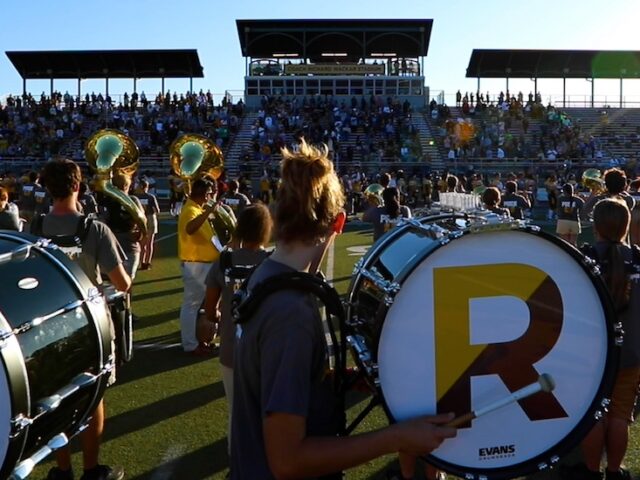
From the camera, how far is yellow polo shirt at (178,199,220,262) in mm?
5895

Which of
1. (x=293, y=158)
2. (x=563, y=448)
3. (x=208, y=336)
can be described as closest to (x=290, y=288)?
(x=293, y=158)

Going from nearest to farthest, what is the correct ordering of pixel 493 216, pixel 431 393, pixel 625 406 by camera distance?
pixel 431 393 < pixel 493 216 < pixel 625 406

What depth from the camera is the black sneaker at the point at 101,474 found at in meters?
3.55

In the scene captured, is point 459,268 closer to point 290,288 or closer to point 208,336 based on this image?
point 290,288

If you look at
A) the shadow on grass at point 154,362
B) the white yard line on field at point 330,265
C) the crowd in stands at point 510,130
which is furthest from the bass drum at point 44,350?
the crowd in stands at point 510,130

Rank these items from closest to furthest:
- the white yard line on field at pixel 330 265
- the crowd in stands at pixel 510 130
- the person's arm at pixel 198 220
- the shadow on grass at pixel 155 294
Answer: the person's arm at pixel 198 220
the shadow on grass at pixel 155 294
the white yard line on field at pixel 330 265
the crowd in stands at pixel 510 130

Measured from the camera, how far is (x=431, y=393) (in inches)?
92.4

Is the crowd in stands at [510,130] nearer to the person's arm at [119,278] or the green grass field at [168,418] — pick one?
the green grass field at [168,418]

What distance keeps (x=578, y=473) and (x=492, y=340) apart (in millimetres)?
1705

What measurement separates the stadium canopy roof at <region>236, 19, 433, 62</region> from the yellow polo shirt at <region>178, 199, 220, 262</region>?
110 feet

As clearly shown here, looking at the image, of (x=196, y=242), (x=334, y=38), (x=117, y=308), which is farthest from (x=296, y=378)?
(x=334, y=38)

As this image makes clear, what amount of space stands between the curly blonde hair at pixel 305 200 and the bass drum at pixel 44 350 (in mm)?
1083

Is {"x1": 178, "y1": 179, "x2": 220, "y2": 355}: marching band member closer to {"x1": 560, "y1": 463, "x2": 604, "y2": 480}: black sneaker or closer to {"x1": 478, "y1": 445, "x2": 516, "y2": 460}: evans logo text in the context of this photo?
{"x1": 560, "y1": 463, "x2": 604, "y2": 480}: black sneaker

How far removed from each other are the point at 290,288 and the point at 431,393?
90cm
